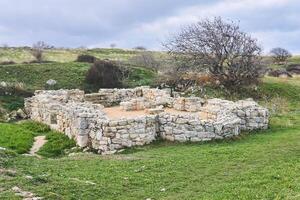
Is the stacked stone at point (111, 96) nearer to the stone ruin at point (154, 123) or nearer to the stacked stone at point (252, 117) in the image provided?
the stone ruin at point (154, 123)

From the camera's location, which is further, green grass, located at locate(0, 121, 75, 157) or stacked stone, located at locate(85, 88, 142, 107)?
stacked stone, located at locate(85, 88, 142, 107)

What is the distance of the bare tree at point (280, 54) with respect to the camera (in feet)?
288

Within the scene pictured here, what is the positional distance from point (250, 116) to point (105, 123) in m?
6.83

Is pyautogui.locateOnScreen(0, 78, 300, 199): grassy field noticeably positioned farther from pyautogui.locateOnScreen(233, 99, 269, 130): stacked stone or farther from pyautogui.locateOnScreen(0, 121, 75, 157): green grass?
pyautogui.locateOnScreen(0, 121, 75, 157): green grass

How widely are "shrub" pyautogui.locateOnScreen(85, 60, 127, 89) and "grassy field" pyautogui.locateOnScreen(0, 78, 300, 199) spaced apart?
22.3m

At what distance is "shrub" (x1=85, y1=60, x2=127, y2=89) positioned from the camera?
1763 inches

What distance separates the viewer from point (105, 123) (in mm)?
22422

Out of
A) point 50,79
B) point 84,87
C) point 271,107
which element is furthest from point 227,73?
point 50,79

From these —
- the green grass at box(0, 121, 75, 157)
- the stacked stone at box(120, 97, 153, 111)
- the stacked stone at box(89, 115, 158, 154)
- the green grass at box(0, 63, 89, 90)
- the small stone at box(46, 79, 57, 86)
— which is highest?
the green grass at box(0, 63, 89, 90)

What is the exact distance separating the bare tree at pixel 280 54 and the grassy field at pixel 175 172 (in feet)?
218

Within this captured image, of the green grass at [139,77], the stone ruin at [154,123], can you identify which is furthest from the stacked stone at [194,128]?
the green grass at [139,77]

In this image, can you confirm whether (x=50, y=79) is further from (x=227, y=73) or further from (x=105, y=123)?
(x=105, y=123)

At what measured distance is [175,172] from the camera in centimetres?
1700

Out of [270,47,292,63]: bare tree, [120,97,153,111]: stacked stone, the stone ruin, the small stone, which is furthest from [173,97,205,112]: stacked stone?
[270,47,292,63]: bare tree
